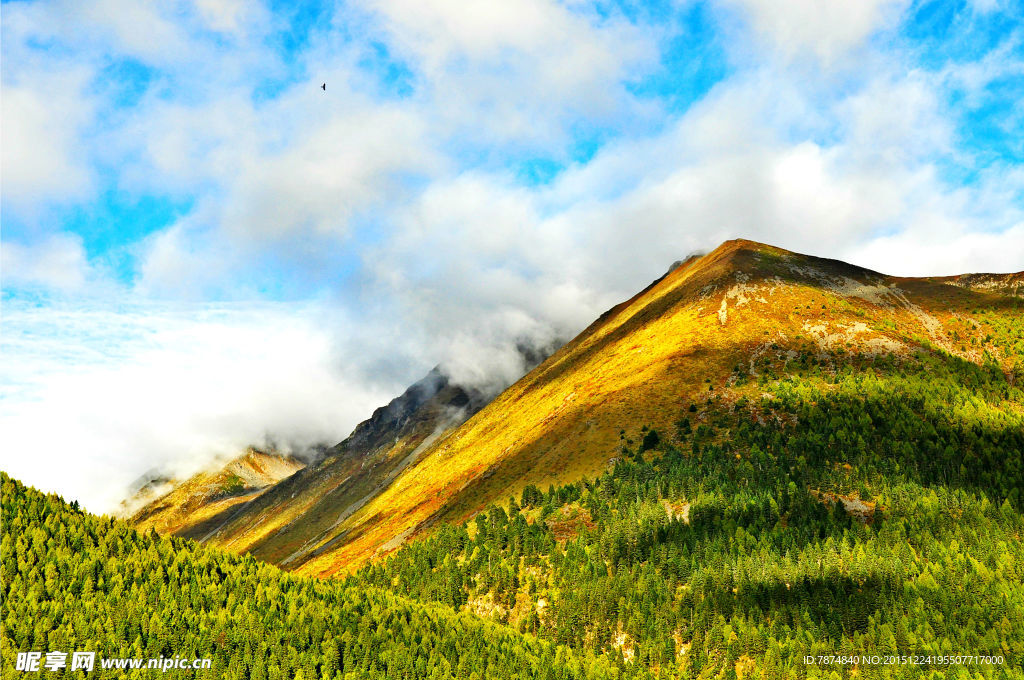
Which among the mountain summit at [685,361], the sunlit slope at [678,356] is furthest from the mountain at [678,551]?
the sunlit slope at [678,356]

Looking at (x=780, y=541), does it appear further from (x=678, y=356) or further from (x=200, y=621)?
(x=200, y=621)

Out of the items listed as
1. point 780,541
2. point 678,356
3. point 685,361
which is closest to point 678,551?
point 780,541

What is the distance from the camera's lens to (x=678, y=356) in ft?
436

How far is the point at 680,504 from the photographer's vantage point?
8619 cm

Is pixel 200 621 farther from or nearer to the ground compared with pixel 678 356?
nearer to the ground

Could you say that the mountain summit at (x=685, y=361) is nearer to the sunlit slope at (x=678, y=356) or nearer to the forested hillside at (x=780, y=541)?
the sunlit slope at (x=678, y=356)

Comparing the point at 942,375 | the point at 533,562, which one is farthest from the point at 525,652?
the point at 942,375

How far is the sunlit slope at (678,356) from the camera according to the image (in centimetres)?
11744

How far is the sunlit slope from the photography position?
385 ft

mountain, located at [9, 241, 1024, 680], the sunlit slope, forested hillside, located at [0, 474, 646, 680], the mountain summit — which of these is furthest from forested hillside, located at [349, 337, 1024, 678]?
forested hillside, located at [0, 474, 646, 680]

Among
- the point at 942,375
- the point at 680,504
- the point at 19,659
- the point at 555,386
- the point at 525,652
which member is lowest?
the point at 525,652

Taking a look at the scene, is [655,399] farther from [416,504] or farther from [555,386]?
[416,504]

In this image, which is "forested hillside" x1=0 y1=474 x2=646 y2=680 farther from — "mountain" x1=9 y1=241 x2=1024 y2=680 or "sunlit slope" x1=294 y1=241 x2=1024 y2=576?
"sunlit slope" x1=294 y1=241 x2=1024 y2=576

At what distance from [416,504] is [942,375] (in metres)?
123
